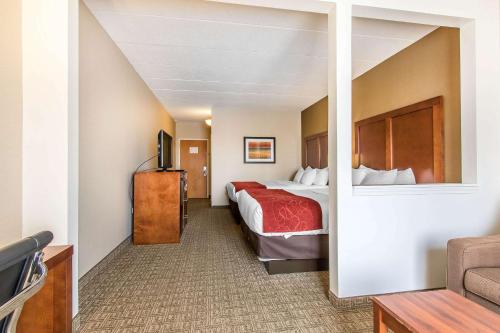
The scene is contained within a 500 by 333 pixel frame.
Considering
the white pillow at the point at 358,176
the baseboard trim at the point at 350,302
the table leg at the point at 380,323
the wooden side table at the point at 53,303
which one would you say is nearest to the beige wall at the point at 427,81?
the white pillow at the point at 358,176

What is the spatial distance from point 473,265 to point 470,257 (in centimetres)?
5

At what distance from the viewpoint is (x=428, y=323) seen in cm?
95

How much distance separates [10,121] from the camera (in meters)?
1.42

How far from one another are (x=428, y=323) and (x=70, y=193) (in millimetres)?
1910

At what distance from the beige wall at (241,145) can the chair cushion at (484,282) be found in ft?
16.3

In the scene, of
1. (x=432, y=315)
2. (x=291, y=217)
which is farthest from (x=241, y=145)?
(x=432, y=315)

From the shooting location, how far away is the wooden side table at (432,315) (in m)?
0.93

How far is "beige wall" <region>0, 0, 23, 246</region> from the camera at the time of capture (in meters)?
1.38

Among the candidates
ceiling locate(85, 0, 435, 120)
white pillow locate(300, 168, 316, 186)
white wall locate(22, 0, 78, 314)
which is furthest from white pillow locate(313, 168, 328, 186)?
white wall locate(22, 0, 78, 314)

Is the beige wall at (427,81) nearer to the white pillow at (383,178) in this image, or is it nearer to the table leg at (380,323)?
the white pillow at (383,178)

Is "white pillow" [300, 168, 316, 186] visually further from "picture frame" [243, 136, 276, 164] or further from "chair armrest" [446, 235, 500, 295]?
"chair armrest" [446, 235, 500, 295]

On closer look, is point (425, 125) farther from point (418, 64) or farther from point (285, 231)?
point (285, 231)

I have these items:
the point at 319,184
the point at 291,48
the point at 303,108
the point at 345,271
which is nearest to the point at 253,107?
the point at 303,108

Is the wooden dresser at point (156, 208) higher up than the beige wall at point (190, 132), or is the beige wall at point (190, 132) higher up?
the beige wall at point (190, 132)
